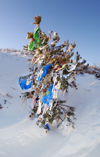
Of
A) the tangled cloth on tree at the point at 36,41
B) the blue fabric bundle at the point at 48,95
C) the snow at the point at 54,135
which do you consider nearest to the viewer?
the snow at the point at 54,135

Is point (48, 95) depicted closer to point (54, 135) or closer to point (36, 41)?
point (54, 135)

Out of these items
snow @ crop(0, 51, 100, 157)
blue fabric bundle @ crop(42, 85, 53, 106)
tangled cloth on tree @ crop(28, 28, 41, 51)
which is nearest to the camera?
snow @ crop(0, 51, 100, 157)

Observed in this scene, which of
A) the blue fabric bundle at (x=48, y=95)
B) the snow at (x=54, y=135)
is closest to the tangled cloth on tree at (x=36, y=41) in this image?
the blue fabric bundle at (x=48, y=95)

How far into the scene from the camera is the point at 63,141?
3.29 meters

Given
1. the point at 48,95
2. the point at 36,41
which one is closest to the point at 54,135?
the point at 48,95

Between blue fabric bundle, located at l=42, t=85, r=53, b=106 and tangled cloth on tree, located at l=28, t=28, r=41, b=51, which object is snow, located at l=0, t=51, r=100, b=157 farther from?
tangled cloth on tree, located at l=28, t=28, r=41, b=51

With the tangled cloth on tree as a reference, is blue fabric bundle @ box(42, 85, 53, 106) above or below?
below

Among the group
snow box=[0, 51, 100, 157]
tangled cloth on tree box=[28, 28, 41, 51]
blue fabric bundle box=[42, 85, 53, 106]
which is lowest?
snow box=[0, 51, 100, 157]

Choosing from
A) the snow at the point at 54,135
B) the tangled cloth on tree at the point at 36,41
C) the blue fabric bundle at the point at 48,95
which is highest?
the tangled cloth on tree at the point at 36,41

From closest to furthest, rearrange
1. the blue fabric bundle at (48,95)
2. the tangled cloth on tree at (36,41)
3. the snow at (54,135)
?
the snow at (54,135)
the blue fabric bundle at (48,95)
the tangled cloth on tree at (36,41)

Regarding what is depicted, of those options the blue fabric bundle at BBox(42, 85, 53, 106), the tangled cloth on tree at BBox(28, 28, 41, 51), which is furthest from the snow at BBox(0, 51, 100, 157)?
the tangled cloth on tree at BBox(28, 28, 41, 51)

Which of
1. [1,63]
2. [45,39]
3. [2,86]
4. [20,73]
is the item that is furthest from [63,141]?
[1,63]

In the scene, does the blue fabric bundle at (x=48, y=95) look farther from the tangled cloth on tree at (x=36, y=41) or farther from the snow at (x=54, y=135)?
the tangled cloth on tree at (x=36, y=41)

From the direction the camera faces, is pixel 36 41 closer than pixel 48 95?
No
